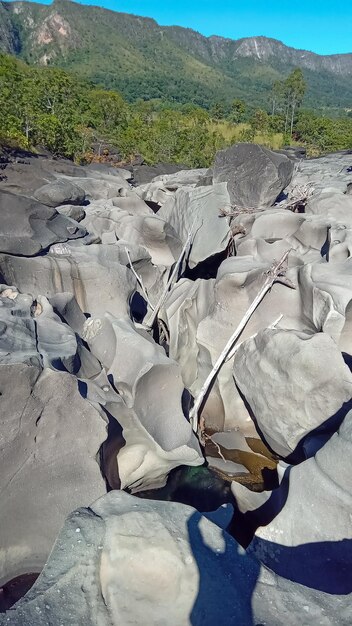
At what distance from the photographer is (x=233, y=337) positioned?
6.81 meters

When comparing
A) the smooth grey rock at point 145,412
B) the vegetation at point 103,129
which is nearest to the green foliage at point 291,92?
the vegetation at point 103,129

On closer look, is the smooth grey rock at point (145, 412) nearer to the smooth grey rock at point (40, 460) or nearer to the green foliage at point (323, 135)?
the smooth grey rock at point (40, 460)

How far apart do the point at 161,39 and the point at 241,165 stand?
137 m

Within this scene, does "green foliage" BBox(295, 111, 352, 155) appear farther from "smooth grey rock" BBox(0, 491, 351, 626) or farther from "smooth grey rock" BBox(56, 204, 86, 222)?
"smooth grey rock" BBox(0, 491, 351, 626)

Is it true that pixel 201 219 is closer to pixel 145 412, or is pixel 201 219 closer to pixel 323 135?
pixel 145 412

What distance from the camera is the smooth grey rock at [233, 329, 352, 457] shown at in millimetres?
5375

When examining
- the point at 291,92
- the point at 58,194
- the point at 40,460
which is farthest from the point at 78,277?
the point at 291,92

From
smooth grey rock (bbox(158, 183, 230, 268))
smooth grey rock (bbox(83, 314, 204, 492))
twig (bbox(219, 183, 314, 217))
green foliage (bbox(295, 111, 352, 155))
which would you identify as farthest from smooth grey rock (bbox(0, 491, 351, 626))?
green foliage (bbox(295, 111, 352, 155))

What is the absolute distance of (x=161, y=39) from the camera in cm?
13000

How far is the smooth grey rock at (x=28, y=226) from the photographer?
25.7ft

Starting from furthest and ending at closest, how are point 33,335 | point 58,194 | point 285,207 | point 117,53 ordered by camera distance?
1. point 117,53
2. point 58,194
3. point 285,207
4. point 33,335

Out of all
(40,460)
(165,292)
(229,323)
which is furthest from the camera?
(165,292)

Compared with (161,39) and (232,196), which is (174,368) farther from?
(161,39)

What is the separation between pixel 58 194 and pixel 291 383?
7809 mm
